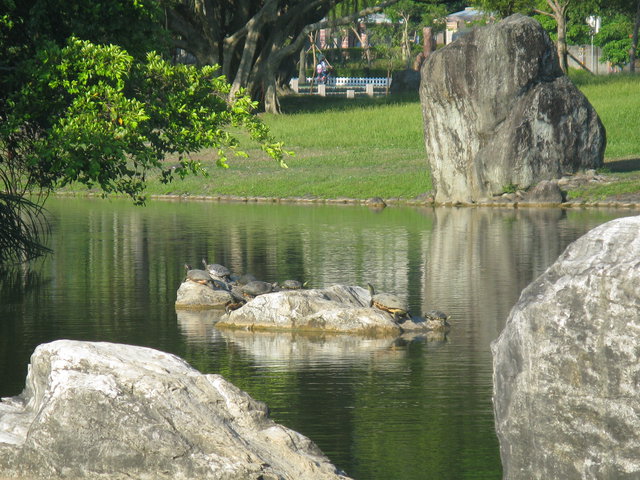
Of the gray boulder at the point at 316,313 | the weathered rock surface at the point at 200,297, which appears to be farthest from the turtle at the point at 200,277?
the gray boulder at the point at 316,313

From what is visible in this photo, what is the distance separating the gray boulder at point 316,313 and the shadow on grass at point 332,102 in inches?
1932

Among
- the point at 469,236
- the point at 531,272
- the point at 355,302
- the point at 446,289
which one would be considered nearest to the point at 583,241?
the point at 355,302

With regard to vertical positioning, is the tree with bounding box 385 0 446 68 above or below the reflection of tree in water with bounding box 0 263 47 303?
above

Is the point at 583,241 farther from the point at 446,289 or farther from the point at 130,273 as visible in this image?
the point at 130,273

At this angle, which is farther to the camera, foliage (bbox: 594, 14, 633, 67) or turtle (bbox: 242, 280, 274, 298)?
foliage (bbox: 594, 14, 633, 67)

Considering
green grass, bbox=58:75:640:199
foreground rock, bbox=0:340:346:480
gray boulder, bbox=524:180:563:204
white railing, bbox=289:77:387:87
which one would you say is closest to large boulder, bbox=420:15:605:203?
gray boulder, bbox=524:180:563:204

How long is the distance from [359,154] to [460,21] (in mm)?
54219

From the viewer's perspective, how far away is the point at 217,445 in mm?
8820

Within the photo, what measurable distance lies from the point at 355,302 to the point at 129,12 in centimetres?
577

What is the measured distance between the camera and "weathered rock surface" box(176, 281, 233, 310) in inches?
799

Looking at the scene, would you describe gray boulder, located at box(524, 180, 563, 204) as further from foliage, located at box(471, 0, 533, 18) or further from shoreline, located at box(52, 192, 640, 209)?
foliage, located at box(471, 0, 533, 18)

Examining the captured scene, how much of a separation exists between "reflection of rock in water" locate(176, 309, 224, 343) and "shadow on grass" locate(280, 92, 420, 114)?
47714mm

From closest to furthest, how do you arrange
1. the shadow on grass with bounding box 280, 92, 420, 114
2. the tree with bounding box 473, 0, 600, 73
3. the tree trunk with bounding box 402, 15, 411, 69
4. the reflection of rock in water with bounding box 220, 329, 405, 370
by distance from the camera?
the reflection of rock in water with bounding box 220, 329, 405, 370 < the shadow on grass with bounding box 280, 92, 420, 114 < the tree with bounding box 473, 0, 600, 73 < the tree trunk with bounding box 402, 15, 411, 69

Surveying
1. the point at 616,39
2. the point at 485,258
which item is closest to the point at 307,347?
the point at 485,258
